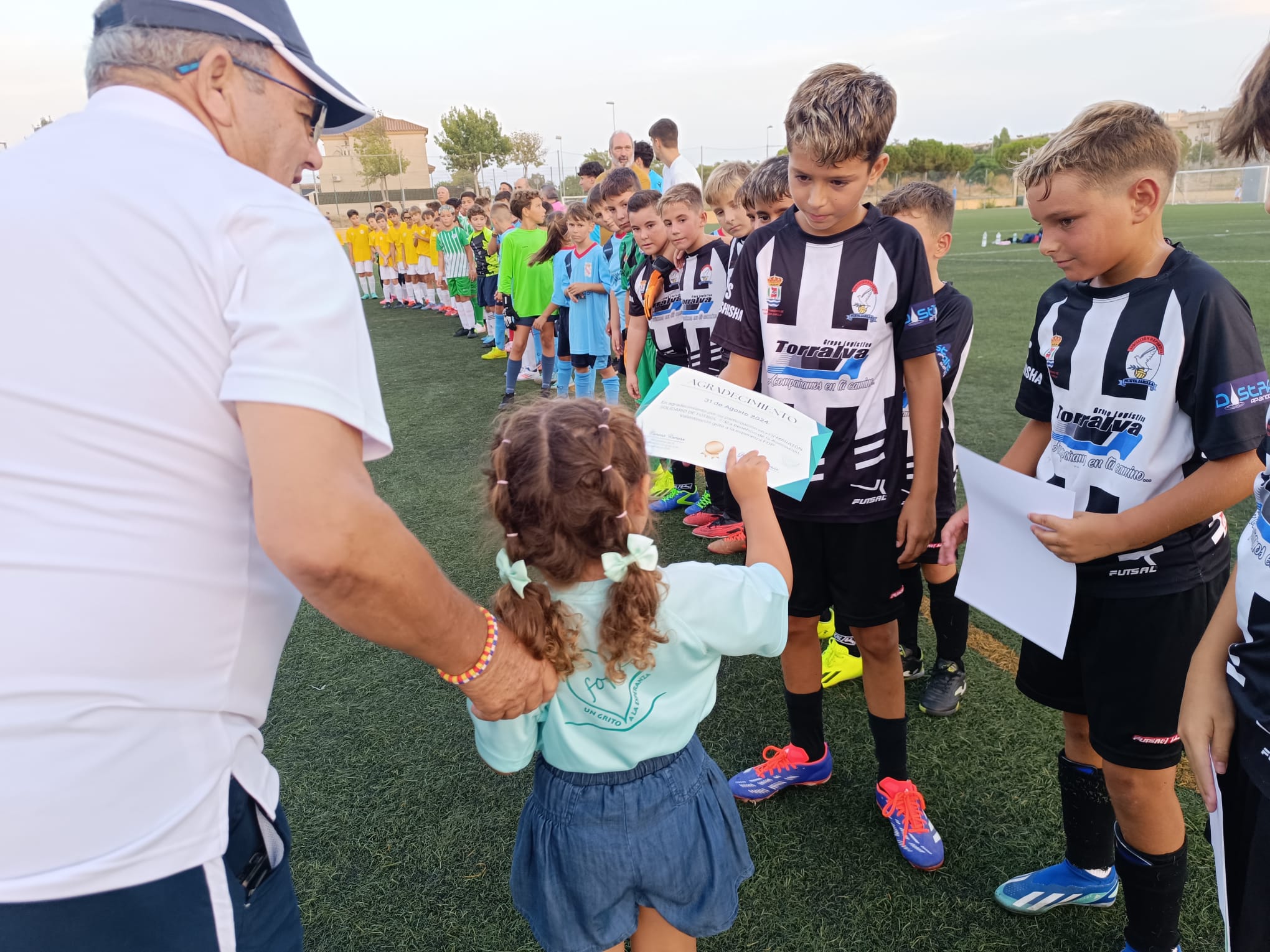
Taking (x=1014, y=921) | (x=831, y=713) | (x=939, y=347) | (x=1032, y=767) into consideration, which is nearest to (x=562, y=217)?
(x=939, y=347)

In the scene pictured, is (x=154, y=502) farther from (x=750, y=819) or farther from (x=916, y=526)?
(x=750, y=819)

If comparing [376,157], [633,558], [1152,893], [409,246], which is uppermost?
[376,157]

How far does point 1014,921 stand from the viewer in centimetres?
208

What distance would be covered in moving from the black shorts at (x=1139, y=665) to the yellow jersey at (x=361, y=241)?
19.9 m

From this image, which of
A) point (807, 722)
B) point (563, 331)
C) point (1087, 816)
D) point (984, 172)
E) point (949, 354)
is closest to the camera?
point (1087, 816)

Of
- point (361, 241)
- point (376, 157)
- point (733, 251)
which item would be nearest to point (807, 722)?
point (733, 251)

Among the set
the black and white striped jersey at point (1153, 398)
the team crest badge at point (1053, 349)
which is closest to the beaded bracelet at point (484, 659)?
the black and white striped jersey at point (1153, 398)

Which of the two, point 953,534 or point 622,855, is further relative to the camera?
point 953,534

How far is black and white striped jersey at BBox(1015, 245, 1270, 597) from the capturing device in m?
1.55

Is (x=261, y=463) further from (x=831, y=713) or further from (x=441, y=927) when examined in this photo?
(x=831, y=713)

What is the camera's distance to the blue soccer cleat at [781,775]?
2.54 m

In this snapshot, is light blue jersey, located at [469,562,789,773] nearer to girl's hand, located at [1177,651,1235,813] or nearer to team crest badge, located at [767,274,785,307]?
girl's hand, located at [1177,651,1235,813]

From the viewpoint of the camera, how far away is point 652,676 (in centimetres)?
147

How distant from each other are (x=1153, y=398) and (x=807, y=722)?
1.43 metres
